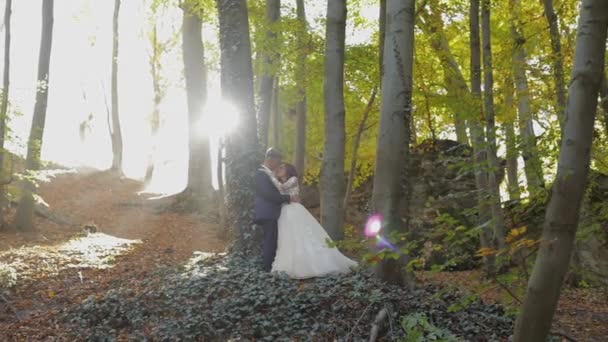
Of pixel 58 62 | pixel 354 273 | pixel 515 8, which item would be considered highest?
pixel 58 62

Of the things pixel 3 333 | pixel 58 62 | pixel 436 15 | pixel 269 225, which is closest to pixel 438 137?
pixel 436 15

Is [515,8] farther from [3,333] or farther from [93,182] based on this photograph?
[93,182]

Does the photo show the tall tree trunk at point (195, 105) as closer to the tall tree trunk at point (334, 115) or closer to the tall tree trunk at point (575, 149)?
the tall tree trunk at point (334, 115)

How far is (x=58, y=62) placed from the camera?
31.8 meters

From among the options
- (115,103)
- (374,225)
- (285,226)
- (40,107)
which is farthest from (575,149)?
(115,103)

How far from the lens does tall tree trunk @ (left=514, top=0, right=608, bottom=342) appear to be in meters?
3.15

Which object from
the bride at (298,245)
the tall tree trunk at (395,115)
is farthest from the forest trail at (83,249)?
the tall tree trunk at (395,115)

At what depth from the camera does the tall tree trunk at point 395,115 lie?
6.04 meters

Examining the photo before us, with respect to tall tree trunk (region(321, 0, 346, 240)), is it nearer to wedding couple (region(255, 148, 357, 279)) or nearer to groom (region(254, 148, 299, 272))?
wedding couple (region(255, 148, 357, 279))

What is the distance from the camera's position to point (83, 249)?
11.8 m

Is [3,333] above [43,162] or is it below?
below

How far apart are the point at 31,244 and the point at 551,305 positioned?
11709mm

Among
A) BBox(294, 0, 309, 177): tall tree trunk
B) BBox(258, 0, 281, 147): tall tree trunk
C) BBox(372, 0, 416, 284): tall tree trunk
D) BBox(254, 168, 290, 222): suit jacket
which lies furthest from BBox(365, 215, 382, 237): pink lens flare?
BBox(294, 0, 309, 177): tall tree trunk

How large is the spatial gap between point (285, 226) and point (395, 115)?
2.66 meters
